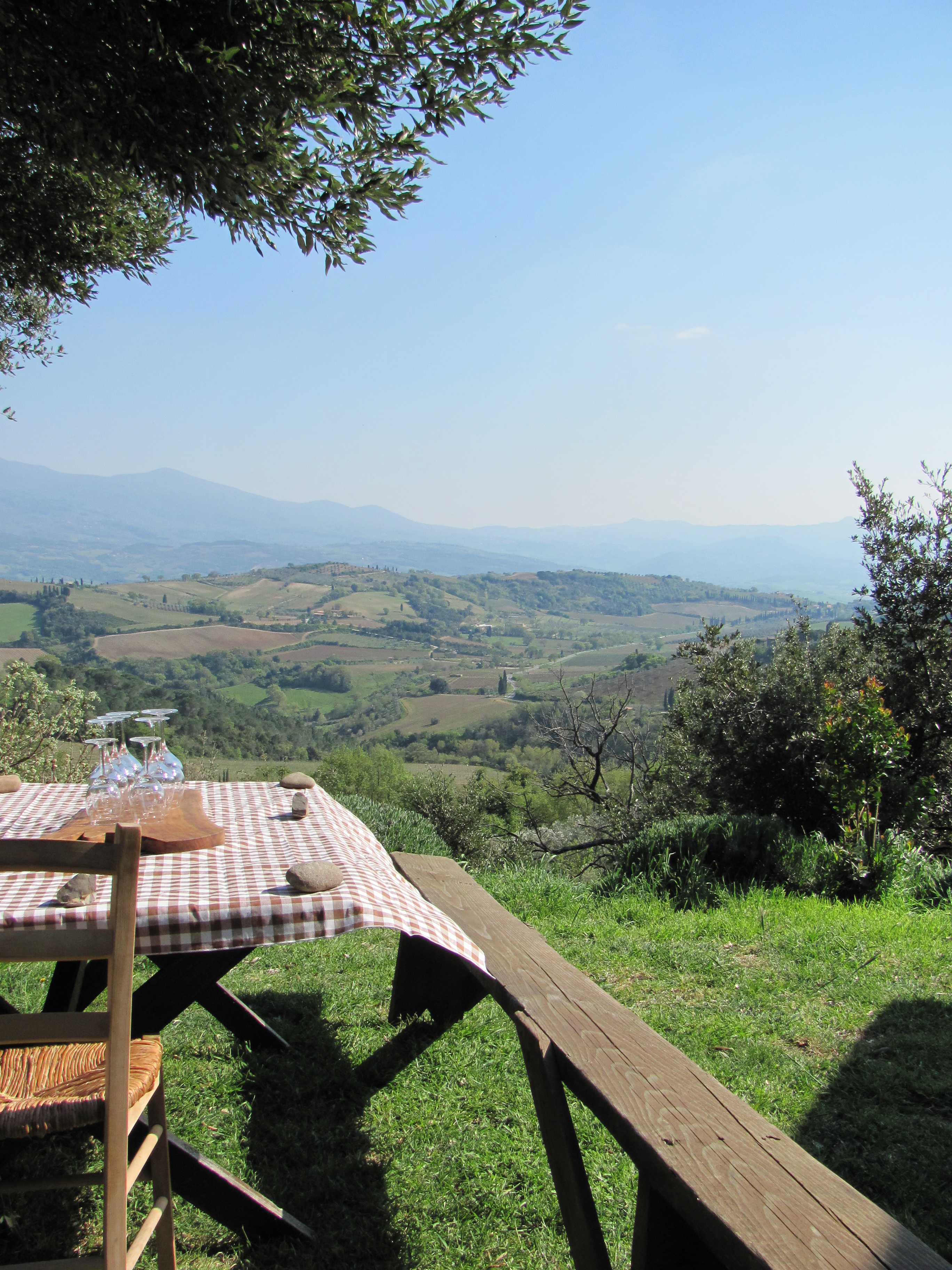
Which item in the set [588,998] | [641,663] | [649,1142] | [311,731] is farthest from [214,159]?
[311,731]

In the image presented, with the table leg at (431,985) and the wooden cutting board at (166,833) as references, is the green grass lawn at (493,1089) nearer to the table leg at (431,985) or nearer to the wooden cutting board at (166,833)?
the table leg at (431,985)

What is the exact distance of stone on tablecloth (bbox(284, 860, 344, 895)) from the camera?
1.95m

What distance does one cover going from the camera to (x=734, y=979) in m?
3.70

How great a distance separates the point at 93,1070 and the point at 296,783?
170 centimetres

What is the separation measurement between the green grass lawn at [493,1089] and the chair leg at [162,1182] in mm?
225

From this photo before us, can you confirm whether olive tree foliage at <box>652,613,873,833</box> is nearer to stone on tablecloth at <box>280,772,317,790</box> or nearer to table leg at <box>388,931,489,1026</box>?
table leg at <box>388,931,489,1026</box>

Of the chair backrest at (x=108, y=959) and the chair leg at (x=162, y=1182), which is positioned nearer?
the chair backrest at (x=108, y=959)

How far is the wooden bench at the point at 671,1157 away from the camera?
121 centimetres

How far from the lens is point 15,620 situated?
5534cm

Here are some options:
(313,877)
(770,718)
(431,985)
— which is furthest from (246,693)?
(313,877)

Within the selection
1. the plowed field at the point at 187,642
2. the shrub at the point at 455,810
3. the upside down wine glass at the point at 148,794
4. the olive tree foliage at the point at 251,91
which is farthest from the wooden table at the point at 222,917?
the plowed field at the point at 187,642

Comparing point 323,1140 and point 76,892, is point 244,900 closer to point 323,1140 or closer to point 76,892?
point 76,892

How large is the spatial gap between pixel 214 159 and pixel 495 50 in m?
1.34

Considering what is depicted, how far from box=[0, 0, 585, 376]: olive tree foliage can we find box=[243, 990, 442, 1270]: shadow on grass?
3.54 meters
